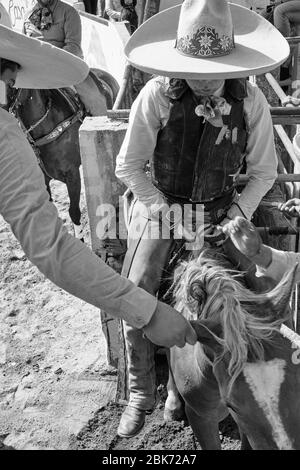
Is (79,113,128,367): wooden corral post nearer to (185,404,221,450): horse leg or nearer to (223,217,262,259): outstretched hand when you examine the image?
(185,404,221,450): horse leg

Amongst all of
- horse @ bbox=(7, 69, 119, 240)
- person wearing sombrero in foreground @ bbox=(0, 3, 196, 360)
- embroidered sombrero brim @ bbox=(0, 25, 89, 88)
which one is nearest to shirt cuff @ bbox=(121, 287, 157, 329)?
person wearing sombrero in foreground @ bbox=(0, 3, 196, 360)

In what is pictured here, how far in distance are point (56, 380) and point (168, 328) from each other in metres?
2.31

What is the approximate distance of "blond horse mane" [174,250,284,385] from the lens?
228 centimetres

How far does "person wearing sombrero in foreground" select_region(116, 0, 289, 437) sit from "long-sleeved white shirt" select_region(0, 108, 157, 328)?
0.92 meters

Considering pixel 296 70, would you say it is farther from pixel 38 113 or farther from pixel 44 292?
pixel 44 292

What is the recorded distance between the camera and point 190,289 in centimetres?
249

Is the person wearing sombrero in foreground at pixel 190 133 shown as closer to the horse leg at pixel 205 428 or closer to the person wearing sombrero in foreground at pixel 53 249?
the horse leg at pixel 205 428

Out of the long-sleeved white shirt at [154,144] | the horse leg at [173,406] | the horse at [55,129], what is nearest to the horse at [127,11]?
the horse at [55,129]

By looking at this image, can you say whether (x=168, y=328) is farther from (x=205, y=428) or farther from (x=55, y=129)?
(x=55, y=129)

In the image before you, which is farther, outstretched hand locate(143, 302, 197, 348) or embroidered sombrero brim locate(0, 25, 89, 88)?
embroidered sombrero brim locate(0, 25, 89, 88)

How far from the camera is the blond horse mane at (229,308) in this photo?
2.28 meters

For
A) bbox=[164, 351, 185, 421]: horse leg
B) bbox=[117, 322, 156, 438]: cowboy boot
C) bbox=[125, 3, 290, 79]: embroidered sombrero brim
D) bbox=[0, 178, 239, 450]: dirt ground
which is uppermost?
bbox=[125, 3, 290, 79]: embroidered sombrero brim

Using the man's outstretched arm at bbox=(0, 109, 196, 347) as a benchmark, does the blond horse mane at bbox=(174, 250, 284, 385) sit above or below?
below

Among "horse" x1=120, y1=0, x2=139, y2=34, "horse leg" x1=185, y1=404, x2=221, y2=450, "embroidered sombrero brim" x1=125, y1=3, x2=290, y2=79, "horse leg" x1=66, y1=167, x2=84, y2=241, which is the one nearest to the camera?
"embroidered sombrero brim" x1=125, y1=3, x2=290, y2=79
